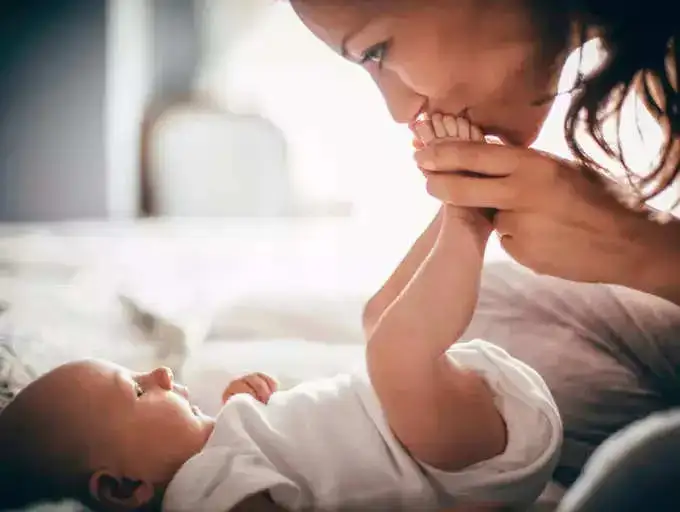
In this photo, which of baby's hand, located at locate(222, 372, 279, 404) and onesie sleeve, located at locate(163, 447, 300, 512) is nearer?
onesie sleeve, located at locate(163, 447, 300, 512)

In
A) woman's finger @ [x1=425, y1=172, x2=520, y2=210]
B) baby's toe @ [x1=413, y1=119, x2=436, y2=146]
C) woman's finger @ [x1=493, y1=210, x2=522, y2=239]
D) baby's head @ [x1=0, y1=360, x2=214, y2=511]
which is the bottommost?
baby's head @ [x1=0, y1=360, x2=214, y2=511]

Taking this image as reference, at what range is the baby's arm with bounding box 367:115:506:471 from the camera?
2.39ft

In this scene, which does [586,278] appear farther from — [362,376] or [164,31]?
[164,31]

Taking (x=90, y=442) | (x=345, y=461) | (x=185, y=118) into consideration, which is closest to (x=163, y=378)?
(x=90, y=442)

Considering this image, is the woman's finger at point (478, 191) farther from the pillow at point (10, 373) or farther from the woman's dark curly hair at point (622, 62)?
the pillow at point (10, 373)

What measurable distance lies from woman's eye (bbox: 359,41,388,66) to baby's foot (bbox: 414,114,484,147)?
3.0 inches

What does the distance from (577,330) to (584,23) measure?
323mm

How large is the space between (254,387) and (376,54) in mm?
357

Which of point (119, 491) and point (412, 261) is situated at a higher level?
point (412, 261)

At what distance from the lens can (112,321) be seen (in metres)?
0.88

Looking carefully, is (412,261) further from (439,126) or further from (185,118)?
(185,118)

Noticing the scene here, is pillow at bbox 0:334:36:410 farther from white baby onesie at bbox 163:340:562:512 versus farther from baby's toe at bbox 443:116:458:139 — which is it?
baby's toe at bbox 443:116:458:139

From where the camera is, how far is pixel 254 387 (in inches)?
31.8

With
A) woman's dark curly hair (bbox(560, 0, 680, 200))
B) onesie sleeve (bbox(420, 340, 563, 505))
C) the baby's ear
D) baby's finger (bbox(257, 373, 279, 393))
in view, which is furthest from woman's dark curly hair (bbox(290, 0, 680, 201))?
the baby's ear
